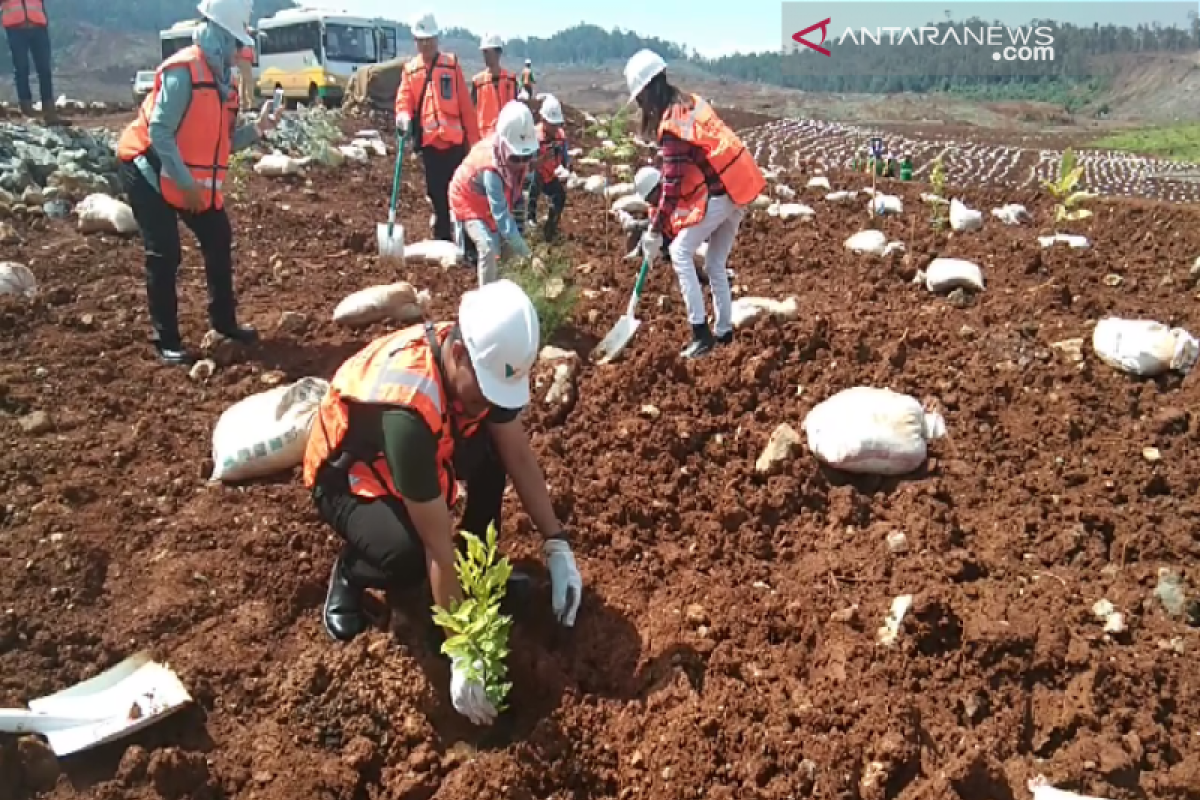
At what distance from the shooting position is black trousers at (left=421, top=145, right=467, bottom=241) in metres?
6.55

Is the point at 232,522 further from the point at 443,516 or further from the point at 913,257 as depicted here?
the point at 913,257

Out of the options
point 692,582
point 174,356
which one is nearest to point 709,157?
point 692,582

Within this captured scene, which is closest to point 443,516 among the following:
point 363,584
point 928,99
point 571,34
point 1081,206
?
point 363,584

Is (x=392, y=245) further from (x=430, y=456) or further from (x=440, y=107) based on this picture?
(x=430, y=456)

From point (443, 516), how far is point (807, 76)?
6455 centimetres

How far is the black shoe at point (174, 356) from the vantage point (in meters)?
4.35

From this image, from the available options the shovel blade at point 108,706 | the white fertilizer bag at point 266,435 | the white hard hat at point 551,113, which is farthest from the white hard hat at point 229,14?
the white hard hat at point 551,113

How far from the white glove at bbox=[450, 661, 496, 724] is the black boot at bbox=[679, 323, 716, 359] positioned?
231 centimetres

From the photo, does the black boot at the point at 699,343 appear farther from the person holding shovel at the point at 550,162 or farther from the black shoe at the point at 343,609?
the person holding shovel at the point at 550,162

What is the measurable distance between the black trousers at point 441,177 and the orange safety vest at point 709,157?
266cm

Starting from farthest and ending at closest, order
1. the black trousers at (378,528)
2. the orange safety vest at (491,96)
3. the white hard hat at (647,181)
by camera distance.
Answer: the orange safety vest at (491,96)
the white hard hat at (647,181)
the black trousers at (378,528)

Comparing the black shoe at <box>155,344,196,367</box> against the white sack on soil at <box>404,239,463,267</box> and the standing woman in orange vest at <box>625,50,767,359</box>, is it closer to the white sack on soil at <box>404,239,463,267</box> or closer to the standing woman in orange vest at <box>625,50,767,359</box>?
the white sack on soil at <box>404,239,463,267</box>

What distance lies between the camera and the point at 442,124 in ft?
21.0

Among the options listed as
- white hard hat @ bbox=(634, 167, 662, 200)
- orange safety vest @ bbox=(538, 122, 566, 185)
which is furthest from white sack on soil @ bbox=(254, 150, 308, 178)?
white hard hat @ bbox=(634, 167, 662, 200)
